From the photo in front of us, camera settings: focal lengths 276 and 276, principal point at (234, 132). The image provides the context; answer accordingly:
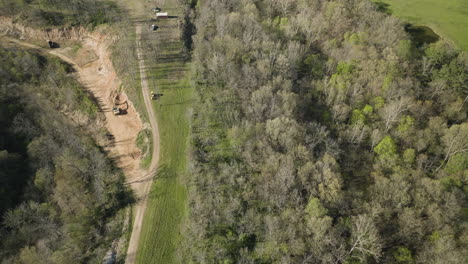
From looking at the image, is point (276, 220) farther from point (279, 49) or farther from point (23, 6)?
point (23, 6)

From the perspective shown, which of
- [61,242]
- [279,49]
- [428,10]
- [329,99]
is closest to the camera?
[61,242]

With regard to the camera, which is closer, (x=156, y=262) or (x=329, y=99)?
(x=156, y=262)

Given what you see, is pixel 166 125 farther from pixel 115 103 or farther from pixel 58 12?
pixel 58 12

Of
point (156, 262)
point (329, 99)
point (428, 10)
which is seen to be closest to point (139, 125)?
point (156, 262)

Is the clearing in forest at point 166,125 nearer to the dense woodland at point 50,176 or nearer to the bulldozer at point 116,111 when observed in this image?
the dense woodland at point 50,176

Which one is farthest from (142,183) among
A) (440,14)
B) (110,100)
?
(440,14)

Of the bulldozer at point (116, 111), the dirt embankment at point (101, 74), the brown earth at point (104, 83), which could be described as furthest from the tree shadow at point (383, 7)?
the bulldozer at point (116, 111)

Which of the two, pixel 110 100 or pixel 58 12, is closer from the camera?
pixel 110 100
